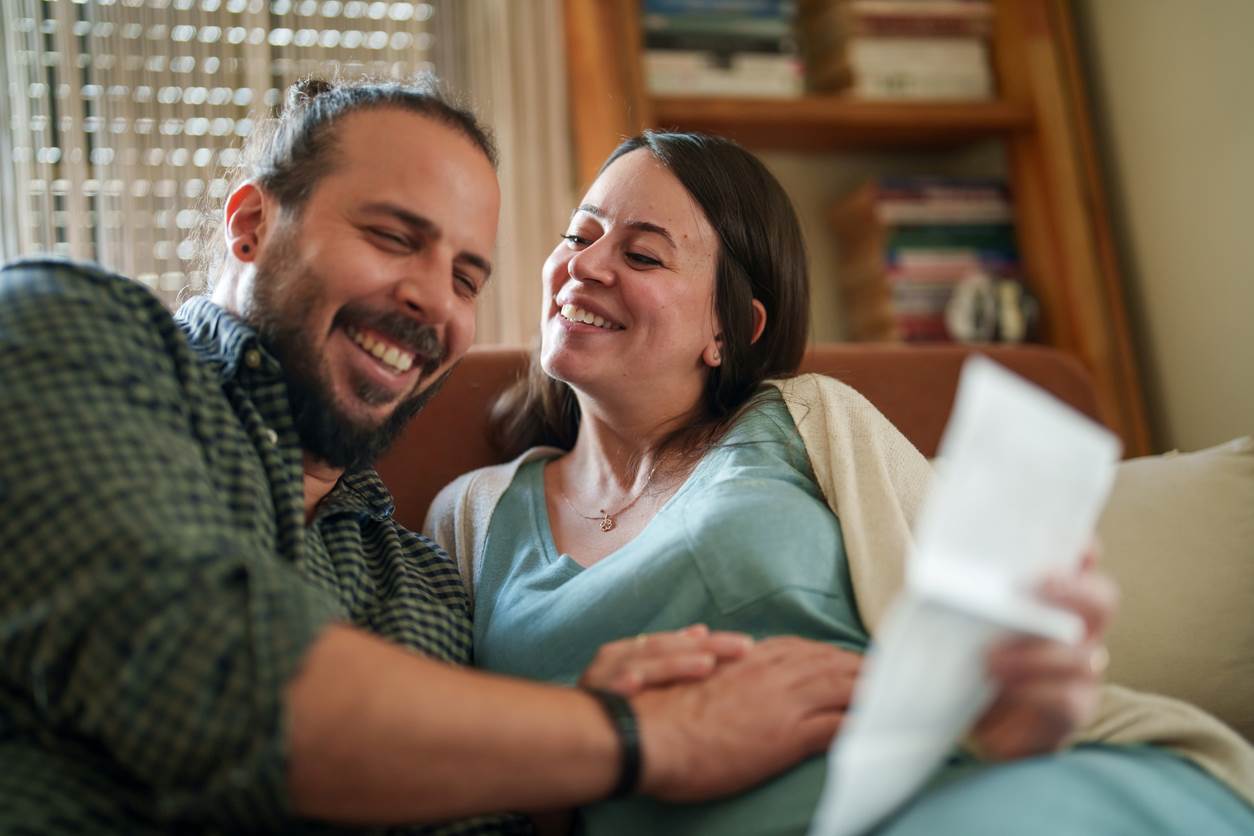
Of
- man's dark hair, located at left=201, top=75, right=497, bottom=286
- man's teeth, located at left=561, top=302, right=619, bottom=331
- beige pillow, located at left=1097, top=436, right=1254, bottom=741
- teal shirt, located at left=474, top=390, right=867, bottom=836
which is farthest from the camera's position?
man's teeth, located at left=561, top=302, right=619, bottom=331

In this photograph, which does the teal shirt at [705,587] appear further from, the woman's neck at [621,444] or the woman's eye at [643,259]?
the woman's eye at [643,259]

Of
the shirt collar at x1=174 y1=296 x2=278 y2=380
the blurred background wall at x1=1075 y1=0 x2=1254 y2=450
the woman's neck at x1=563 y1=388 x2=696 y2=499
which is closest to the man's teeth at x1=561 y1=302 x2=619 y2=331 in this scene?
the woman's neck at x1=563 y1=388 x2=696 y2=499

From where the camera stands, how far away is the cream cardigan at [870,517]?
3.22 feet

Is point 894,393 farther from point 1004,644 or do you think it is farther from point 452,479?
point 1004,644

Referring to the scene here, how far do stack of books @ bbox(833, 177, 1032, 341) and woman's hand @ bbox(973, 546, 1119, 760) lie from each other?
174cm

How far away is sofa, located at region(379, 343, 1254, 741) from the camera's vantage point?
132cm

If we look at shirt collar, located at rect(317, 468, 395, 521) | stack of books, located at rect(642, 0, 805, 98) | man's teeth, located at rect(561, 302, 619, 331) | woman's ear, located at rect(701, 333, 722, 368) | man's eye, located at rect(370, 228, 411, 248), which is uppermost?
stack of books, located at rect(642, 0, 805, 98)

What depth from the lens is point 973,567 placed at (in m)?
0.59

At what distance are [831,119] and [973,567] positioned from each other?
77.0 inches

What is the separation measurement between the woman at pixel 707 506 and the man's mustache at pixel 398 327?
244 mm

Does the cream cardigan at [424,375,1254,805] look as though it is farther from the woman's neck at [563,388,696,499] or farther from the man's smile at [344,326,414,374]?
the man's smile at [344,326,414,374]

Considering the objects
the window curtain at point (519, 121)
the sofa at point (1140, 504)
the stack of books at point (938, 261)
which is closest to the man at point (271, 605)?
the sofa at point (1140, 504)

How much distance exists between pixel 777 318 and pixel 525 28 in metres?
1.17

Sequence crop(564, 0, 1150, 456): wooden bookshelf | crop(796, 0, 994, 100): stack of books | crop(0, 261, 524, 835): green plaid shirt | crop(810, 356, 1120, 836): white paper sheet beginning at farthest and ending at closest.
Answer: crop(796, 0, 994, 100): stack of books
crop(564, 0, 1150, 456): wooden bookshelf
crop(0, 261, 524, 835): green plaid shirt
crop(810, 356, 1120, 836): white paper sheet
